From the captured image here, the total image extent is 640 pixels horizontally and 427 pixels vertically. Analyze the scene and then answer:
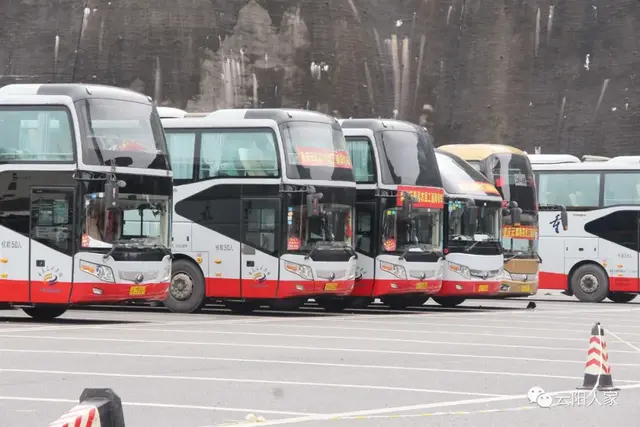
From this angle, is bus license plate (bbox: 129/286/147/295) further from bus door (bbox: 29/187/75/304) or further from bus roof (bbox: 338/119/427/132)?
bus roof (bbox: 338/119/427/132)

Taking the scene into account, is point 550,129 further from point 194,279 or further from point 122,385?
point 122,385

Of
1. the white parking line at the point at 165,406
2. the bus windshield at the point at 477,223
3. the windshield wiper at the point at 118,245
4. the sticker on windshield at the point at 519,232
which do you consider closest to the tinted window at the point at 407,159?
the bus windshield at the point at 477,223

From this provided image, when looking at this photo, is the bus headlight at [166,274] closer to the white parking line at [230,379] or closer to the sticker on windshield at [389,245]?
the sticker on windshield at [389,245]

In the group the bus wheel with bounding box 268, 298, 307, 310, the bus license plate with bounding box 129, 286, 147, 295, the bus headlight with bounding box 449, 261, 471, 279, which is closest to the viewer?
the bus license plate with bounding box 129, 286, 147, 295

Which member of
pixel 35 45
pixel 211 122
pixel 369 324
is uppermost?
pixel 35 45

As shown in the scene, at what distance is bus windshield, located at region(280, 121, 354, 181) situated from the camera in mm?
24031

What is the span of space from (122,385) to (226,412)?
6.73ft

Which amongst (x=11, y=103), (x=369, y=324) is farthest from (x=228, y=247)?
(x=11, y=103)

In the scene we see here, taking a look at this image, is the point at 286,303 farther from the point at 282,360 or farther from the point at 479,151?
the point at 282,360

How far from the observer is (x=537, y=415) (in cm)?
1058

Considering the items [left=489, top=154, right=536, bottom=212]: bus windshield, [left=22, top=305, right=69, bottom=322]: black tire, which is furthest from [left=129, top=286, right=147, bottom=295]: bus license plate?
[left=489, top=154, right=536, bottom=212]: bus windshield

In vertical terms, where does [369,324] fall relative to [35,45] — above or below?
below

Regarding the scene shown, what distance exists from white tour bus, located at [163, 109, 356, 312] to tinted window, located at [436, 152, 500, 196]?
438 cm

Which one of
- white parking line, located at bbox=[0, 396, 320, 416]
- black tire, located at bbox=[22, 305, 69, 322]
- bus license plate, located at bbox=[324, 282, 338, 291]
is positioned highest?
bus license plate, located at bbox=[324, 282, 338, 291]
